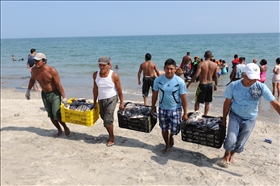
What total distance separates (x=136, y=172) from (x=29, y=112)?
16.4ft

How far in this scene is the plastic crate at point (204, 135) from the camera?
3.88 metres

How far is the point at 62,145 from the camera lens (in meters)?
5.23

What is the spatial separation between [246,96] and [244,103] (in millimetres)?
124

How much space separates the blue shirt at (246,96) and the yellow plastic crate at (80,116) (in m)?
2.67

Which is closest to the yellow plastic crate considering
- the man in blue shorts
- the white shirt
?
the white shirt

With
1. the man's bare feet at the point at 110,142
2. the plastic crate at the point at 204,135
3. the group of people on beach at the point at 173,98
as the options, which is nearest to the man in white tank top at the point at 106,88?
the group of people on beach at the point at 173,98

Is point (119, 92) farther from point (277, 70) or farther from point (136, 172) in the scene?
point (277, 70)

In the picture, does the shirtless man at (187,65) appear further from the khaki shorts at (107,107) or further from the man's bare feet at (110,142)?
the khaki shorts at (107,107)

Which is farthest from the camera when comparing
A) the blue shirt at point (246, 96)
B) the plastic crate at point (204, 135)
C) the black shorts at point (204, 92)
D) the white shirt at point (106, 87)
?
the black shorts at point (204, 92)

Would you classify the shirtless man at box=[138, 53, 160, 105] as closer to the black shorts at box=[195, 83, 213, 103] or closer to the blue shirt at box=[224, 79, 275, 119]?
the black shorts at box=[195, 83, 213, 103]

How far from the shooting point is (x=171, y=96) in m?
4.10

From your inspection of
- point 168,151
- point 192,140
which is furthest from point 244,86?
point 168,151

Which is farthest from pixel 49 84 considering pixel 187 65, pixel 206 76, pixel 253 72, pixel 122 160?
pixel 187 65

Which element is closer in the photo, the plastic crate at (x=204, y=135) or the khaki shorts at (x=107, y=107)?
the plastic crate at (x=204, y=135)
